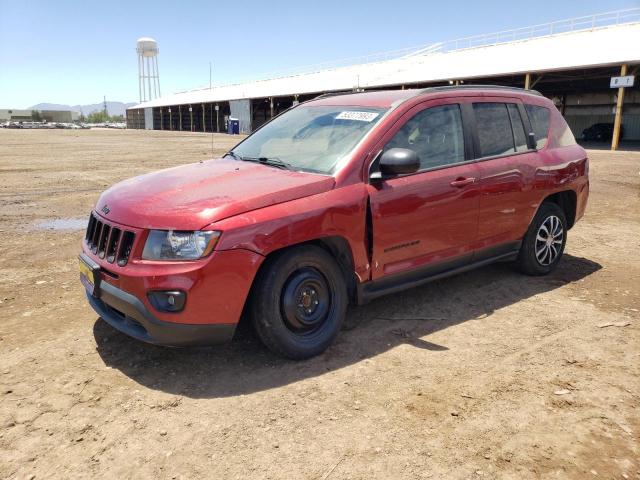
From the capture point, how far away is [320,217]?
343 centimetres

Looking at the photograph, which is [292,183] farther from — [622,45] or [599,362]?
[622,45]

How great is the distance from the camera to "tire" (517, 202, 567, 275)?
519 centimetres

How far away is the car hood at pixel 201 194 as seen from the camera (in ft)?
10.3

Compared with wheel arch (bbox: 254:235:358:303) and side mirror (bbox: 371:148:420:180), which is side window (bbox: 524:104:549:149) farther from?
wheel arch (bbox: 254:235:358:303)

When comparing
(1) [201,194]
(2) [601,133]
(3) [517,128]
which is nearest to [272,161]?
(1) [201,194]

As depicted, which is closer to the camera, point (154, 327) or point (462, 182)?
point (154, 327)

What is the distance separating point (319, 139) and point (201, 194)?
1197mm

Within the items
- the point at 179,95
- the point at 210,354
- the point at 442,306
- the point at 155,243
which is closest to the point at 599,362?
the point at 442,306

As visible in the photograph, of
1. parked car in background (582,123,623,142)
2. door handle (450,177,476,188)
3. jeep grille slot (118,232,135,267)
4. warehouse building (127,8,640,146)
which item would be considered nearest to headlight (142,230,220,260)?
jeep grille slot (118,232,135,267)

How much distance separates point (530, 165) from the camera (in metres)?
4.93

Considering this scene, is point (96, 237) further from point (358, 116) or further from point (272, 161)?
point (358, 116)

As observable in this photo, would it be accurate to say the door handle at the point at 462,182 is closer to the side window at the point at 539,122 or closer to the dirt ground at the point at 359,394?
the dirt ground at the point at 359,394

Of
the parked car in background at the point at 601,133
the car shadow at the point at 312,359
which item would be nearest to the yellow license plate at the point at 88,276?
the car shadow at the point at 312,359

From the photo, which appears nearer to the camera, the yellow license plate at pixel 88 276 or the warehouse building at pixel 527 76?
the yellow license plate at pixel 88 276
